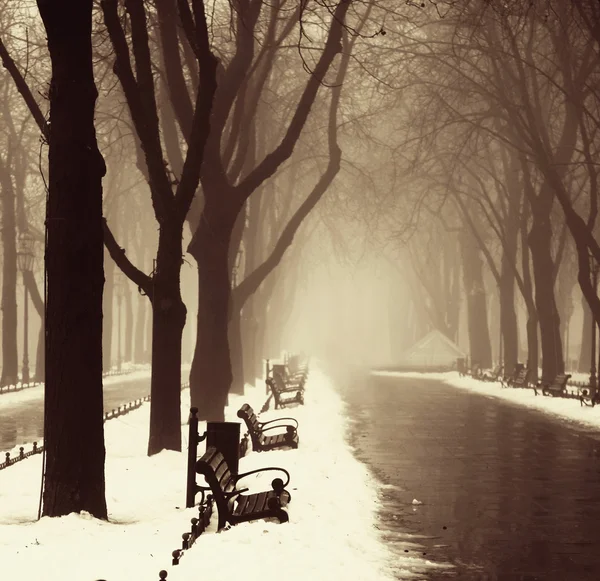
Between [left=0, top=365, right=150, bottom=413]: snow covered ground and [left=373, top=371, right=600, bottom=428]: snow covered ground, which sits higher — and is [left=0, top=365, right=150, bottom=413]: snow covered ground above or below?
above

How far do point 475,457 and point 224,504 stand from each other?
829 centimetres

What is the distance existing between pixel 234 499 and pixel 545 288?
24.4 m

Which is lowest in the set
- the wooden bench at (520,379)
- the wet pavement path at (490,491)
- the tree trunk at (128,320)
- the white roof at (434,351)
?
the wet pavement path at (490,491)

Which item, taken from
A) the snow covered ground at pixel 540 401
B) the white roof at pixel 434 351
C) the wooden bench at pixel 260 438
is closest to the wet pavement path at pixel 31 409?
the wooden bench at pixel 260 438

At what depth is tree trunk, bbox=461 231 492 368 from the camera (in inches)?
1938

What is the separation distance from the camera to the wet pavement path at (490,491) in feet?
29.9

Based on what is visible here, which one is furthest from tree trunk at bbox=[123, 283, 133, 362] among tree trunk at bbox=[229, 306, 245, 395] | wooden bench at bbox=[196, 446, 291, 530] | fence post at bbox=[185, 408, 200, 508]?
wooden bench at bbox=[196, 446, 291, 530]

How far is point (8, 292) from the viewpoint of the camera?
36625 millimetres

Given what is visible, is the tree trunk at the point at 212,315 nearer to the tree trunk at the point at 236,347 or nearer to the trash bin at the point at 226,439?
the trash bin at the point at 226,439

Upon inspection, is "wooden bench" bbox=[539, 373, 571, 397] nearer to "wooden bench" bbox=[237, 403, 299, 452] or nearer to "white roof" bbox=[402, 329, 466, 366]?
"wooden bench" bbox=[237, 403, 299, 452]

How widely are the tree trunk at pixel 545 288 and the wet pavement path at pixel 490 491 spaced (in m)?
7.48

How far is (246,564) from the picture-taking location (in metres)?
7.78

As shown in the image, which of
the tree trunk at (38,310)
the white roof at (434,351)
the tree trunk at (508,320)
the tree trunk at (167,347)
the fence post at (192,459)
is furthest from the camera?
the white roof at (434,351)

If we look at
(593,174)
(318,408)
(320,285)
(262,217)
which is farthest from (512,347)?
(320,285)
